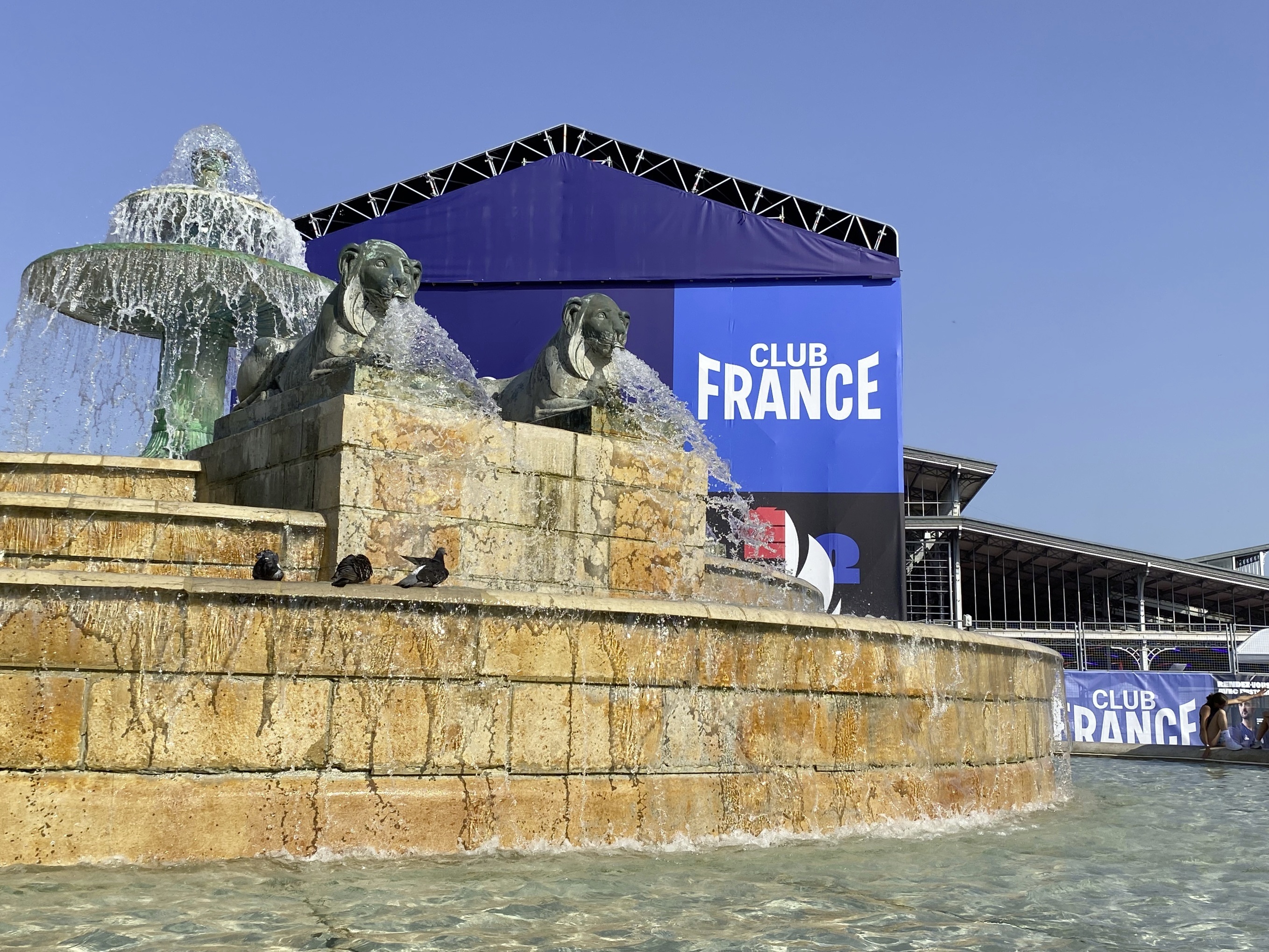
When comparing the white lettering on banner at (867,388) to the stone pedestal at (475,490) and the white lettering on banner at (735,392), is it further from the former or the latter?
the stone pedestal at (475,490)

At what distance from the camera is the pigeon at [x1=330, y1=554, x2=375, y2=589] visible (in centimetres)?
595

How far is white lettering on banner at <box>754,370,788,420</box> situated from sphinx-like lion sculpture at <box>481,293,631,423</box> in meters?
16.6

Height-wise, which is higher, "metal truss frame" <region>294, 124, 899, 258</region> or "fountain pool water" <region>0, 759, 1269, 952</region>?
"metal truss frame" <region>294, 124, 899, 258</region>

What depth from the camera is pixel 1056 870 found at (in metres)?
6.06

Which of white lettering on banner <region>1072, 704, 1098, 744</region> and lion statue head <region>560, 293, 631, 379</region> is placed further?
white lettering on banner <region>1072, 704, 1098, 744</region>

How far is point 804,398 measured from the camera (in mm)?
26359

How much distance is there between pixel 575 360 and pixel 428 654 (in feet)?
14.1

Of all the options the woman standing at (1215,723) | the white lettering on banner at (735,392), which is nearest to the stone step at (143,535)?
the woman standing at (1215,723)

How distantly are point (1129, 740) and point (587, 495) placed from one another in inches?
510

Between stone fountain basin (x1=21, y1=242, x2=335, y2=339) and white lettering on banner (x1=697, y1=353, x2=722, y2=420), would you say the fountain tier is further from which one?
white lettering on banner (x1=697, y1=353, x2=722, y2=420)

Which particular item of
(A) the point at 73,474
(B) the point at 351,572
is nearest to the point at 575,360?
(A) the point at 73,474

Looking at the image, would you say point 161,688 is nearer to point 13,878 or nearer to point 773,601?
point 13,878

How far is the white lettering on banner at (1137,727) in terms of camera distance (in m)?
17.9

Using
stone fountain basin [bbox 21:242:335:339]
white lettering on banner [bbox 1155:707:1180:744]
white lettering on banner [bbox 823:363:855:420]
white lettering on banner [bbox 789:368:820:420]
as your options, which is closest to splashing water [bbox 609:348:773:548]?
stone fountain basin [bbox 21:242:335:339]
